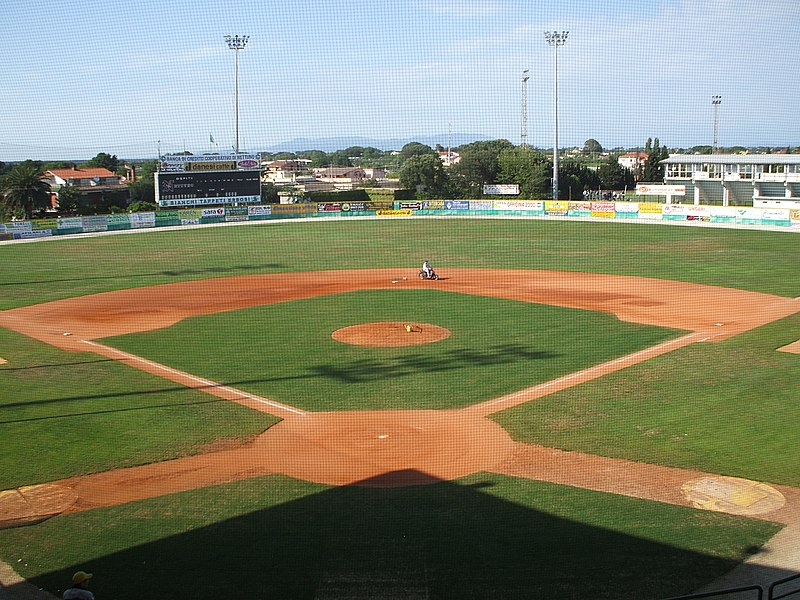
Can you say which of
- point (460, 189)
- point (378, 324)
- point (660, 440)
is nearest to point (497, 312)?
point (378, 324)

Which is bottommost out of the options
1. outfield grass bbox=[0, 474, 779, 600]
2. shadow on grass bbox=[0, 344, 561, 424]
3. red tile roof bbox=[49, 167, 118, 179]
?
outfield grass bbox=[0, 474, 779, 600]

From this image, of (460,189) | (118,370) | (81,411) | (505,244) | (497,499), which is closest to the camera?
(497,499)

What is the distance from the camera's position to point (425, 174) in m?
49.3

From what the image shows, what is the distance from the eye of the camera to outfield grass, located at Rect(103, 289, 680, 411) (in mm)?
12109

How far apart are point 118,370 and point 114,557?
705 cm

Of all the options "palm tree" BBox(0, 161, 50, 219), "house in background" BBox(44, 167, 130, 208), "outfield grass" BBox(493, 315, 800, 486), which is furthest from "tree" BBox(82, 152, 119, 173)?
"outfield grass" BBox(493, 315, 800, 486)

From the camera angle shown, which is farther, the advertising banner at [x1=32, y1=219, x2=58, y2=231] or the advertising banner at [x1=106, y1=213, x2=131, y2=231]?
the advertising banner at [x1=106, y1=213, x2=131, y2=231]

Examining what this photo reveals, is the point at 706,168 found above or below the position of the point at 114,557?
above

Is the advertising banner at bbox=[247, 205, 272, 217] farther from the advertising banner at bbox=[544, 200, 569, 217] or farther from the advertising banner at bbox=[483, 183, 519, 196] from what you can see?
the advertising banner at bbox=[544, 200, 569, 217]

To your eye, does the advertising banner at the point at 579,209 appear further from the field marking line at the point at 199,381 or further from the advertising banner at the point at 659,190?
the field marking line at the point at 199,381

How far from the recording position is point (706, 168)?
1766 inches

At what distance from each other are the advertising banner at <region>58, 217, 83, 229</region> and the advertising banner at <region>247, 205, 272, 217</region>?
9.06 metres

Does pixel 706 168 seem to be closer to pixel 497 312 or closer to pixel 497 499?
pixel 497 312

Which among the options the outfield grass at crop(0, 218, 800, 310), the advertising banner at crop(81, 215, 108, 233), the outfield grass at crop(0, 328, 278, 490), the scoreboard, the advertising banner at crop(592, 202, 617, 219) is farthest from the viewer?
the advertising banner at crop(592, 202, 617, 219)
